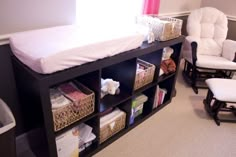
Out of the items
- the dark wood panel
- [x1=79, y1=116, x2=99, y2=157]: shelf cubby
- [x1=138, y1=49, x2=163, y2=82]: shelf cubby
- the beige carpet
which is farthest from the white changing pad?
the beige carpet

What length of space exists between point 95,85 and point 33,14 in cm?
65

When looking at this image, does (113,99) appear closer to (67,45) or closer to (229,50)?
(67,45)

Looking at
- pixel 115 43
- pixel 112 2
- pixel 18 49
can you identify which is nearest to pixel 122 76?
pixel 115 43

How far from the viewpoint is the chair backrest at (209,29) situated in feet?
8.96

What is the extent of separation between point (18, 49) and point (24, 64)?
9 cm

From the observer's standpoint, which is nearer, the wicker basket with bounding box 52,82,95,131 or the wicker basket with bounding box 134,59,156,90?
the wicker basket with bounding box 52,82,95,131

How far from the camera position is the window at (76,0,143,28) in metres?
1.68

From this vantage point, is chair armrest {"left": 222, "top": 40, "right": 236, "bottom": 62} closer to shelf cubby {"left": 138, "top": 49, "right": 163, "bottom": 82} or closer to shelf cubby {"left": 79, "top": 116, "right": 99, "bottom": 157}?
shelf cubby {"left": 138, "top": 49, "right": 163, "bottom": 82}

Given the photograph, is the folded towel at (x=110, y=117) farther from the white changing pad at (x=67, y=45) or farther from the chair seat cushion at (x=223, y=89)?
the chair seat cushion at (x=223, y=89)

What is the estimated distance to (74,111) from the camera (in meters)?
1.30

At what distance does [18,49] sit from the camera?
3.72 feet

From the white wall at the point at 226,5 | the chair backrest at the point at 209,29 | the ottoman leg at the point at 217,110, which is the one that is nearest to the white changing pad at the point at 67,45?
the ottoman leg at the point at 217,110

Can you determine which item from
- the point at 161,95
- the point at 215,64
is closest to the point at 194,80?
the point at 215,64

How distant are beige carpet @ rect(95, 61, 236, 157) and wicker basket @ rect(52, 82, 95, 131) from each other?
1.55ft
